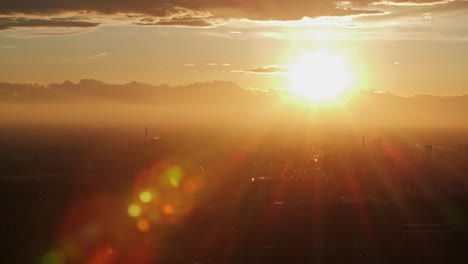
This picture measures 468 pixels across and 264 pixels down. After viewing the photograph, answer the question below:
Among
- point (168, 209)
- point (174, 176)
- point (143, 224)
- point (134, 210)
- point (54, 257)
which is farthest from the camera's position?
point (174, 176)

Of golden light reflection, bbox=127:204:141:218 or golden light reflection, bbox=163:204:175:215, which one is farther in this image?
golden light reflection, bbox=163:204:175:215

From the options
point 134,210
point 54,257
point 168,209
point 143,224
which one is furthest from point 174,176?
point 54,257

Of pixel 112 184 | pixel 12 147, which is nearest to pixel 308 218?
pixel 112 184

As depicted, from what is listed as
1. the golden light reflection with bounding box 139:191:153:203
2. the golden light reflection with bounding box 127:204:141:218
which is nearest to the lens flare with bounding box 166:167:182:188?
the golden light reflection with bounding box 139:191:153:203

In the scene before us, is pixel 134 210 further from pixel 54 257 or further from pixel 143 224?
pixel 54 257

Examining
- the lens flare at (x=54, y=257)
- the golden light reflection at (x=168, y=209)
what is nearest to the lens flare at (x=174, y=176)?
the golden light reflection at (x=168, y=209)

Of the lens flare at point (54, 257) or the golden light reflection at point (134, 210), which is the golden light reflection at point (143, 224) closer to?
the golden light reflection at point (134, 210)

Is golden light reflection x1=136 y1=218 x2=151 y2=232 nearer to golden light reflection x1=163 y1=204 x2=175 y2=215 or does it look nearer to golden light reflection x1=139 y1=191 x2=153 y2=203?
golden light reflection x1=163 y1=204 x2=175 y2=215

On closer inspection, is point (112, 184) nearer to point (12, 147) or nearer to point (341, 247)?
point (341, 247)
